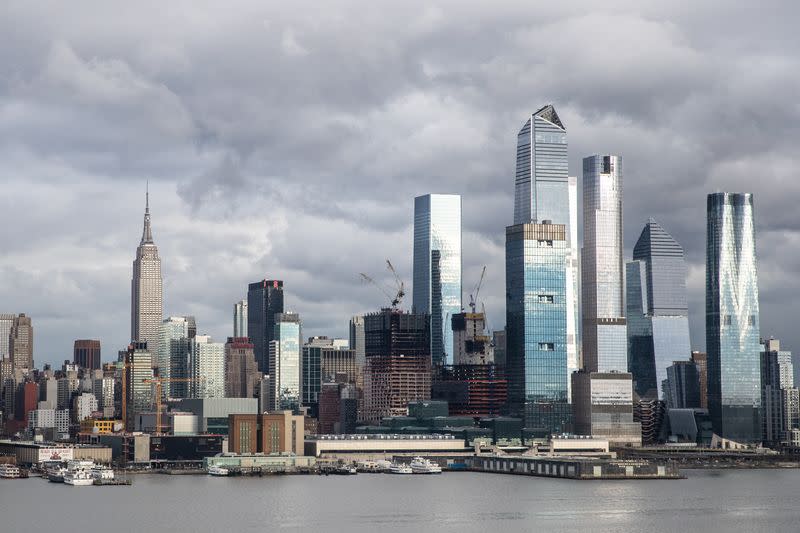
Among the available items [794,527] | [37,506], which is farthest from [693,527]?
[37,506]

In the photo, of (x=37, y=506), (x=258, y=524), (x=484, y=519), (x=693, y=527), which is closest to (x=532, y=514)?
(x=484, y=519)

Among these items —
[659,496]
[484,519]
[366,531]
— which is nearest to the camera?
[366,531]

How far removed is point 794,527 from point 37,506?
90.2 m

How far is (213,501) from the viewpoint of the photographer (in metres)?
186

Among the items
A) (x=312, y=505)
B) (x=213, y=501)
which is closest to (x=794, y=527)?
(x=312, y=505)

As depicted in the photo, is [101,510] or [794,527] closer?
[794,527]

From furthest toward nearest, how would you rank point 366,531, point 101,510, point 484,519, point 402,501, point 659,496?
point 659,496
point 402,501
point 101,510
point 484,519
point 366,531

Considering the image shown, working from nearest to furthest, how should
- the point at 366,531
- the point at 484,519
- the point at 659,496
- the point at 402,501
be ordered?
the point at 366,531 < the point at 484,519 < the point at 402,501 < the point at 659,496

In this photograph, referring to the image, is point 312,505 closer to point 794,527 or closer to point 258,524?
point 258,524

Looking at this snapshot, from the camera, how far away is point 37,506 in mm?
180875

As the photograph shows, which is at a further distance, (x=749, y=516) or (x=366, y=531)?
(x=749, y=516)

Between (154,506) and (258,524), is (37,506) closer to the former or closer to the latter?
(154,506)

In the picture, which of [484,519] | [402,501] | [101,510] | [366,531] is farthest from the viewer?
[402,501]

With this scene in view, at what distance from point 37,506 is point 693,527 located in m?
80.2
